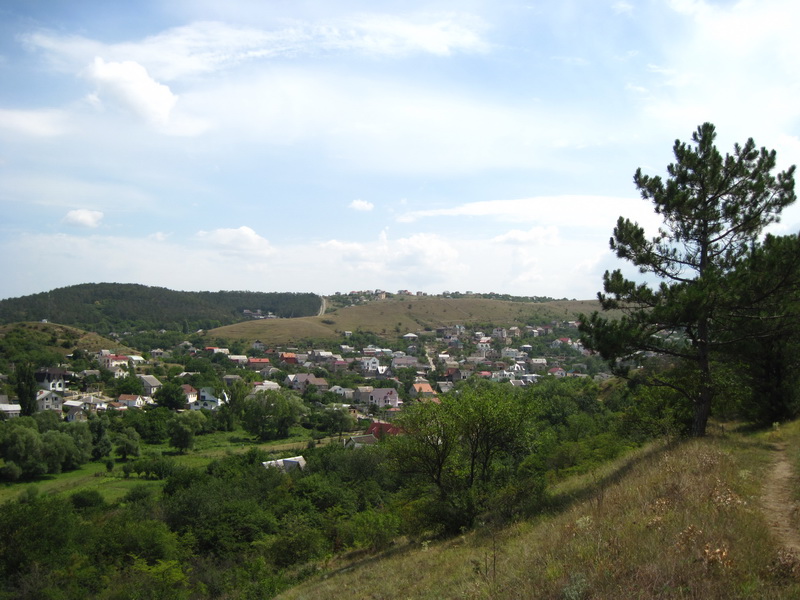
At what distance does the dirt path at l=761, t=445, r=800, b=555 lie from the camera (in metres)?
5.73

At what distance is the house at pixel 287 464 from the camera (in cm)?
3231

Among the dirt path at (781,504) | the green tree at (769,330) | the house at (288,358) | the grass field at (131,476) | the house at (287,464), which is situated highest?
the green tree at (769,330)

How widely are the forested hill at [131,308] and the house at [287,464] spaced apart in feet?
331

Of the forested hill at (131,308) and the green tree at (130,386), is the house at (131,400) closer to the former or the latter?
the green tree at (130,386)

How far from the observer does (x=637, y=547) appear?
222 inches

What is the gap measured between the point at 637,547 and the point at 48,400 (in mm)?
63982

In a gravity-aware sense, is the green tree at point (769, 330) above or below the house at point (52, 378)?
above

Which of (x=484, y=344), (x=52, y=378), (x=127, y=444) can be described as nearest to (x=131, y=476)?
(x=127, y=444)

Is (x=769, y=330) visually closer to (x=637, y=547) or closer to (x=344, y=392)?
(x=637, y=547)

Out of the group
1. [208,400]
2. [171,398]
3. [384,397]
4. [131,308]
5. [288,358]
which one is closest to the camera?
[171,398]

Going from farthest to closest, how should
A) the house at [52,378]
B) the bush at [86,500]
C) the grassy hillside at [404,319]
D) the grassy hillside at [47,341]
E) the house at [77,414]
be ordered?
the grassy hillside at [404,319], the grassy hillside at [47,341], the house at [52,378], the house at [77,414], the bush at [86,500]

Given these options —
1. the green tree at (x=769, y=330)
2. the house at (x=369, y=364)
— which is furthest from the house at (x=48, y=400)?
the green tree at (x=769, y=330)

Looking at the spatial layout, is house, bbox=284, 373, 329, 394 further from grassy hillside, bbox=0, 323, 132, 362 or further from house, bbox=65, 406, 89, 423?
grassy hillside, bbox=0, 323, 132, 362

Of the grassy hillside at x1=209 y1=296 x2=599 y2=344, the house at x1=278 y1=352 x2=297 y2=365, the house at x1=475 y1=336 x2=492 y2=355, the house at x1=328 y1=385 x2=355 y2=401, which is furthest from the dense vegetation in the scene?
the grassy hillside at x1=209 y1=296 x2=599 y2=344
